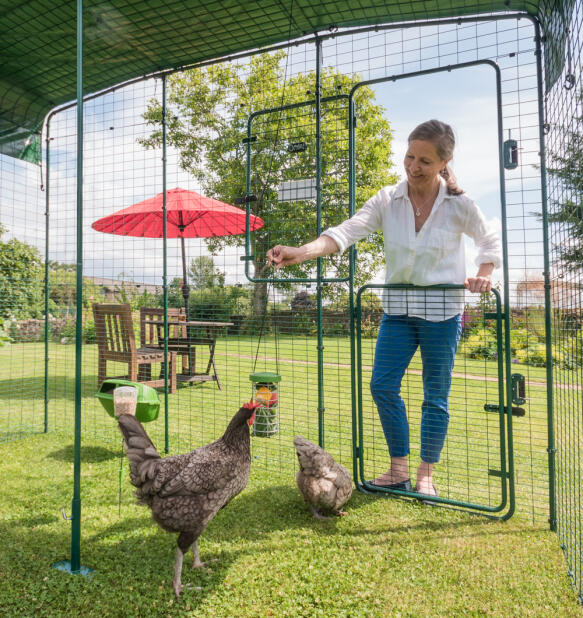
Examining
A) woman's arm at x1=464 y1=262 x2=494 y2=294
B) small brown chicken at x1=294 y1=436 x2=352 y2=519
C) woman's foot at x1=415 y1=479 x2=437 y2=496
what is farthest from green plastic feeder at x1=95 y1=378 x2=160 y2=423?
woman's arm at x1=464 y1=262 x2=494 y2=294

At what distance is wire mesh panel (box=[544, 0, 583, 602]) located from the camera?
175 centimetres

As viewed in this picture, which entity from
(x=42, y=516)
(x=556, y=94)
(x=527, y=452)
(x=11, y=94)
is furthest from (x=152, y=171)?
(x=527, y=452)

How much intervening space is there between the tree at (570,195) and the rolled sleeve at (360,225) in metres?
0.99

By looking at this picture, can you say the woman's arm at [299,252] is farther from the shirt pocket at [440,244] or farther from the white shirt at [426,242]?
the shirt pocket at [440,244]

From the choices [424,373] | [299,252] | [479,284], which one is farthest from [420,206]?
[424,373]

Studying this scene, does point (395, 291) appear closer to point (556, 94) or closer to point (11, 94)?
point (556, 94)

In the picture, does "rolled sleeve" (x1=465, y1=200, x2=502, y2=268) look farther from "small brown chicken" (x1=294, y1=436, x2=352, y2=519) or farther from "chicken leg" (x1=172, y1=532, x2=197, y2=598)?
"chicken leg" (x1=172, y1=532, x2=197, y2=598)

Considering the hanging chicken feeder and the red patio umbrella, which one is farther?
the red patio umbrella

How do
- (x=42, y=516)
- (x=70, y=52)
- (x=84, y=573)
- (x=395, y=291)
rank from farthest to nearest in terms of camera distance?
(x=70, y=52), (x=395, y=291), (x=42, y=516), (x=84, y=573)

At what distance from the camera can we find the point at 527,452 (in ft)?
12.2

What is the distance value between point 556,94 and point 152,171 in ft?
10.2

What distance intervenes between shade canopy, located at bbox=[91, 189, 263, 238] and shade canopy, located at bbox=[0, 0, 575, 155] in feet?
4.37

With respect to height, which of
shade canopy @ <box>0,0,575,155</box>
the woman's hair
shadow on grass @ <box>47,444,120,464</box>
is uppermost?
shade canopy @ <box>0,0,575,155</box>

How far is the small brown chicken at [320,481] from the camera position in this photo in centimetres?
252
